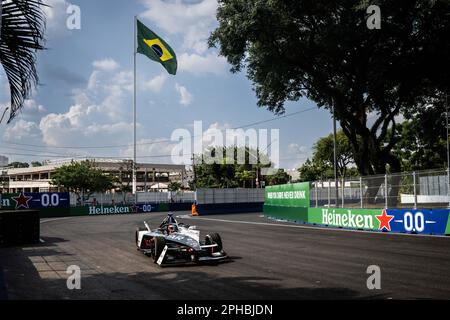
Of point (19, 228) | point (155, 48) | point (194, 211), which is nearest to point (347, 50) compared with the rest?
point (155, 48)

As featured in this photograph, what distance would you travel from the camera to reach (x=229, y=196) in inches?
2018

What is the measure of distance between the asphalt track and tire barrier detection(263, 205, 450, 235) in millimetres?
1814

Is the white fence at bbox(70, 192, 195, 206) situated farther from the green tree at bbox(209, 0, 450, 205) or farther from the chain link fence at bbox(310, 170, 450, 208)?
the chain link fence at bbox(310, 170, 450, 208)

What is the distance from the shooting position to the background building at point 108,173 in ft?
369

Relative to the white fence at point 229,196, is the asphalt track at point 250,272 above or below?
below

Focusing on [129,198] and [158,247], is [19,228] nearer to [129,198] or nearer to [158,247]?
[158,247]

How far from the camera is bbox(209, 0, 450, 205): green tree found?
27.0 metres

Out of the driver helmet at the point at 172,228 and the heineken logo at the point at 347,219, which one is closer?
the driver helmet at the point at 172,228

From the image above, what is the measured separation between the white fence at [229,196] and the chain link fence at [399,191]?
2607 centimetres

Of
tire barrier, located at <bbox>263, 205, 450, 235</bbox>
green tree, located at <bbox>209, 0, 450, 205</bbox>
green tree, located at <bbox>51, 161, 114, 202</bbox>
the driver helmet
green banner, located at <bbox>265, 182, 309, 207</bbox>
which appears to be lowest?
tire barrier, located at <bbox>263, 205, 450, 235</bbox>

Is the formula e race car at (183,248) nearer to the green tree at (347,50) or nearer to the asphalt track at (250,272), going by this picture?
the asphalt track at (250,272)

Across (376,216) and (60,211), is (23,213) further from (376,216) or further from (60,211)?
(60,211)

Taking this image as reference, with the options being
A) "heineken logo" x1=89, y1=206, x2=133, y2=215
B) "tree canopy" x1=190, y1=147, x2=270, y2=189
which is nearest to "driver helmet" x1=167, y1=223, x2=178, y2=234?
"heineken logo" x1=89, y1=206, x2=133, y2=215

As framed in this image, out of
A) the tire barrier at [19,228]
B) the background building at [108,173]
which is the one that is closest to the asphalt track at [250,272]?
the tire barrier at [19,228]
